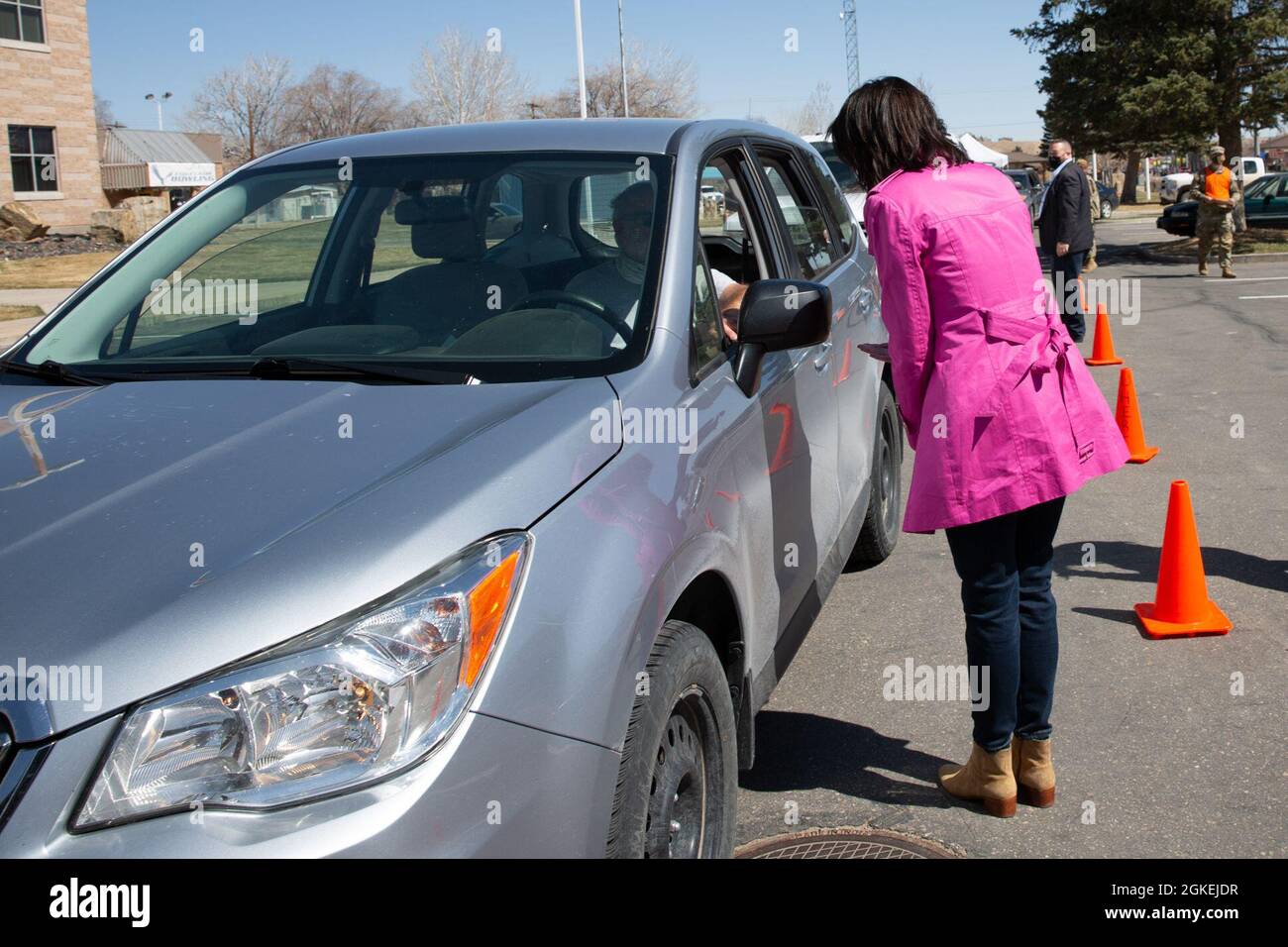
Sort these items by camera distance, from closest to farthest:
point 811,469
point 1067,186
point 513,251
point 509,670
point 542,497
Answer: point 509,670
point 542,497
point 513,251
point 811,469
point 1067,186

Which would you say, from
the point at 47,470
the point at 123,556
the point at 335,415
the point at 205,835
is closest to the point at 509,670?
the point at 205,835

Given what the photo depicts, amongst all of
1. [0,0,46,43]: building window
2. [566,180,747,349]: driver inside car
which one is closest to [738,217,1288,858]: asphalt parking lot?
[566,180,747,349]: driver inside car

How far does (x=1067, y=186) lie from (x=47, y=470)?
12313 millimetres

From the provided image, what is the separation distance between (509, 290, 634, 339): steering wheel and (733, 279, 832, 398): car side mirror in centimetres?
34

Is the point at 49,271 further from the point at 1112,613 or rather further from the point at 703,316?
the point at 703,316

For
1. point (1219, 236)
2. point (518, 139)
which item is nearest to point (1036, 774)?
point (518, 139)

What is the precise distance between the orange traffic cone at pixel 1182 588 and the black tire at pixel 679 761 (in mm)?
2722

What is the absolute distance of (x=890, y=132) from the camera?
3359 mm

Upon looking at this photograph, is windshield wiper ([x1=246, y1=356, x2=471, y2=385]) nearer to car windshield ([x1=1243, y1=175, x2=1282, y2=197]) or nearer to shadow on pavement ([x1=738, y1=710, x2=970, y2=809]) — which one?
shadow on pavement ([x1=738, y1=710, x2=970, y2=809])

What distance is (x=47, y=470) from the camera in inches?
93.6

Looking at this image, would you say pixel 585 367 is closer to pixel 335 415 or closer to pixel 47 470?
pixel 335 415

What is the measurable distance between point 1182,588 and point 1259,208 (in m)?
27.0

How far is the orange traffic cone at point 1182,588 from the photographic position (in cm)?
488

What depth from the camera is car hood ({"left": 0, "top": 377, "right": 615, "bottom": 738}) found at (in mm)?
1816
